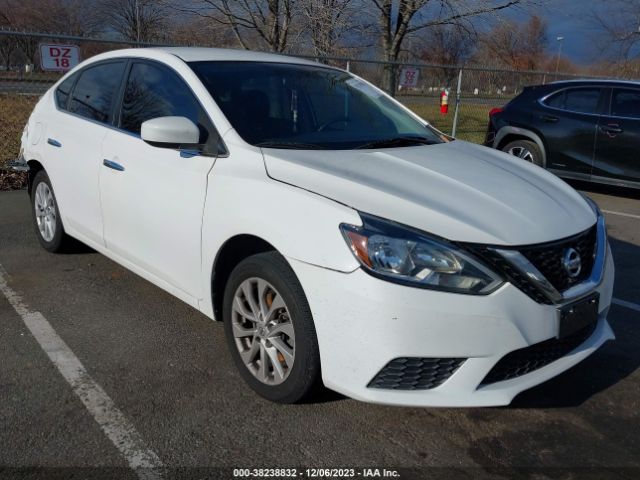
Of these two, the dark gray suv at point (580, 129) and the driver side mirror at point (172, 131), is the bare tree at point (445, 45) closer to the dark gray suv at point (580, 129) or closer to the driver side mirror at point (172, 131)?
the dark gray suv at point (580, 129)

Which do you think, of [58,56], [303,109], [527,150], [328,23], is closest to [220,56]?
[303,109]

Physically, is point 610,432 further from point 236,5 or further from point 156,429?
point 236,5

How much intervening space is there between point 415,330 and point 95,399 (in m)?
1.64

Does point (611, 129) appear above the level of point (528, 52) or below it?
below

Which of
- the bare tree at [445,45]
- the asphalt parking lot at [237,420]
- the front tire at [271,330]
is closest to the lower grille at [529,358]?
the asphalt parking lot at [237,420]

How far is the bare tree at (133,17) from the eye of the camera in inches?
702

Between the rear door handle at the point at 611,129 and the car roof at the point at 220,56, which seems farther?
the rear door handle at the point at 611,129

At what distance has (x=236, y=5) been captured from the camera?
48.9 ft

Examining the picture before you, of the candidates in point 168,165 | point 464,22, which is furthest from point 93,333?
point 464,22

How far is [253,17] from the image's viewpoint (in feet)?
47.7

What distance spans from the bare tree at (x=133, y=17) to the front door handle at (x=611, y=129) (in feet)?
38.3

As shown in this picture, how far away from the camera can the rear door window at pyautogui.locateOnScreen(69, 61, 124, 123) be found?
4270 millimetres

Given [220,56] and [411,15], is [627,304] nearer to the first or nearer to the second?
[220,56]

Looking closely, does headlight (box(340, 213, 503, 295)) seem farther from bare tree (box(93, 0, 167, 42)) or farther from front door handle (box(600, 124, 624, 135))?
bare tree (box(93, 0, 167, 42))
